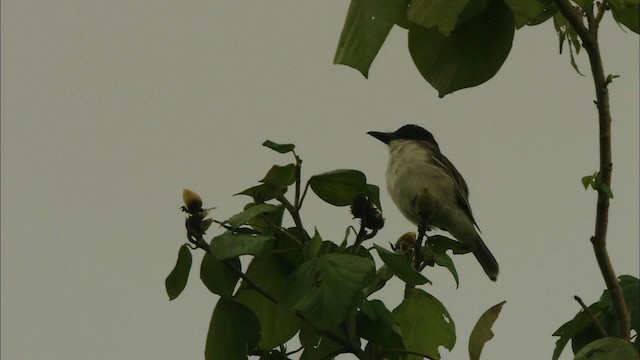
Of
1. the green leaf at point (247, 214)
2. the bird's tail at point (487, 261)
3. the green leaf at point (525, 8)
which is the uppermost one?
the bird's tail at point (487, 261)

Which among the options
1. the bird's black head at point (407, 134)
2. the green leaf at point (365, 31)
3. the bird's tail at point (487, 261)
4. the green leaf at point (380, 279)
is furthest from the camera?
the bird's black head at point (407, 134)

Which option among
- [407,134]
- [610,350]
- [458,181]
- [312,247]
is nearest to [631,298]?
[610,350]

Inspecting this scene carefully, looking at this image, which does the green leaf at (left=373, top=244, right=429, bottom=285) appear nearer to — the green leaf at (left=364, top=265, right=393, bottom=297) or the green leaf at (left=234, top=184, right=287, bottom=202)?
the green leaf at (left=364, top=265, right=393, bottom=297)

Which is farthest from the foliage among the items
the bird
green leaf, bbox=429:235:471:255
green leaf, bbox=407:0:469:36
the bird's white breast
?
the bird's white breast

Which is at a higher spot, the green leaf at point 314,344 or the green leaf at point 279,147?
the green leaf at point 279,147

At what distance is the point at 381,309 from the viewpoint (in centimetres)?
276

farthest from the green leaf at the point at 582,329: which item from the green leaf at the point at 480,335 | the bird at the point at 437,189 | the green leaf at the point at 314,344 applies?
the bird at the point at 437,189

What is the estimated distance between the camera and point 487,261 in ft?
20.3

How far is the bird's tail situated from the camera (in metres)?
6.19

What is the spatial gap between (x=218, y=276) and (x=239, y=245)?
0.60 ft

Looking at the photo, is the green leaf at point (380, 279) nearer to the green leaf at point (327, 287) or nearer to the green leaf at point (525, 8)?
the green leaf at point (327, 287)

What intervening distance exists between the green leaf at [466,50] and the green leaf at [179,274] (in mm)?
959

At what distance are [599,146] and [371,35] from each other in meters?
0.93

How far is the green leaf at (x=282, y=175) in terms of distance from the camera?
292 cm
